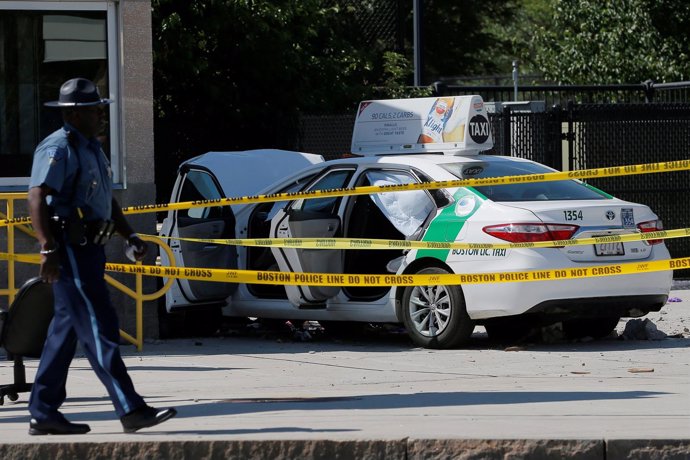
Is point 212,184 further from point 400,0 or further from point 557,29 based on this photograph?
point 557,29

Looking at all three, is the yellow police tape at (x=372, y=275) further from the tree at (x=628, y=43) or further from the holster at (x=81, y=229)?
the tree at (x=628, y=43)

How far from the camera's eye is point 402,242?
1062 cm

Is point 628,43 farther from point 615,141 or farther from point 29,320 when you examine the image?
point 29,320

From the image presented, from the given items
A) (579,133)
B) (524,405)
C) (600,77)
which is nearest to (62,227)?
(524,405)

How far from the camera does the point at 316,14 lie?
2086cm

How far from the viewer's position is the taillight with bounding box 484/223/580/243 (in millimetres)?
10164

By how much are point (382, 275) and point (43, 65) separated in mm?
3313

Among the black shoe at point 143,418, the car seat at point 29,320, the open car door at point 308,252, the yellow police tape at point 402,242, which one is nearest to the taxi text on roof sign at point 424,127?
the open car door at point 308,252

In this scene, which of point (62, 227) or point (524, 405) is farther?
point (524, 405)

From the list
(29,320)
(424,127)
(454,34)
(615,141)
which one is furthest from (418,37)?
(454,34)

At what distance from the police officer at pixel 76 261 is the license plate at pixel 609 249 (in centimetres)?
444

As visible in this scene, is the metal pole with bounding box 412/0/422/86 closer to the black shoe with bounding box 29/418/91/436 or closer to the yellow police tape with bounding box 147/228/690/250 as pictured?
the yellow police tape with bounding box 147/228/690/250

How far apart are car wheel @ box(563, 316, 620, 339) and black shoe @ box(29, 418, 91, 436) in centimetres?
541

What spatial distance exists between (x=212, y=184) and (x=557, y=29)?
20646 mm
